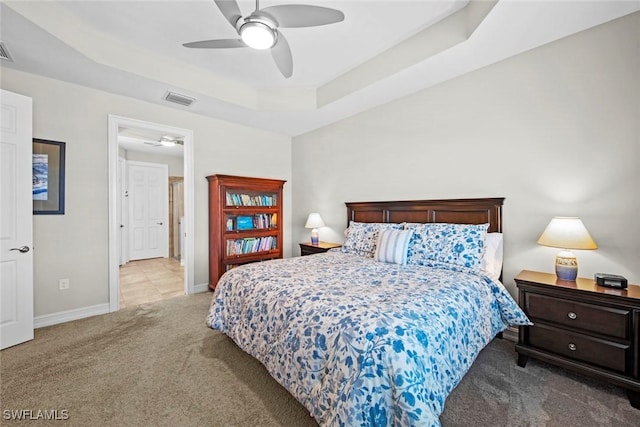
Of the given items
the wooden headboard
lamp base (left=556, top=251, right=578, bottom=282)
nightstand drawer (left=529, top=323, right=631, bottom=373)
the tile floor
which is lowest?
the tile floor

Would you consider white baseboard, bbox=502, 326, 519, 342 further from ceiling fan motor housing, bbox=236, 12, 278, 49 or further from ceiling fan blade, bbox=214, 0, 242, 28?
ceiling fan blade, bbox=214, 0, 242, 28

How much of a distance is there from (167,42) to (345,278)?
3.00 meters

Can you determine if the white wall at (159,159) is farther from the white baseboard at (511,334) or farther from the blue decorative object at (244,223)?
the white baseboard at (511,334)

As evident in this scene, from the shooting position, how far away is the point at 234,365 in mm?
2160

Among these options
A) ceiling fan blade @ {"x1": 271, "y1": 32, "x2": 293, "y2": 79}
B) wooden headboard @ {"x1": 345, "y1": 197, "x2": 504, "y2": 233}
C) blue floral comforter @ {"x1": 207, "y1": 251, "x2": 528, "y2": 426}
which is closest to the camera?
blue floral comforter @ {"x1": 207, "y1": 251, "x2": 528, "y2": 426}

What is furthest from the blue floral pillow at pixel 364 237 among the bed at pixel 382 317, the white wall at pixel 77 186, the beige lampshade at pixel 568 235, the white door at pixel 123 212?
the white door at pixel 123 212

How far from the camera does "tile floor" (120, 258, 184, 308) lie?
3854 millimetres

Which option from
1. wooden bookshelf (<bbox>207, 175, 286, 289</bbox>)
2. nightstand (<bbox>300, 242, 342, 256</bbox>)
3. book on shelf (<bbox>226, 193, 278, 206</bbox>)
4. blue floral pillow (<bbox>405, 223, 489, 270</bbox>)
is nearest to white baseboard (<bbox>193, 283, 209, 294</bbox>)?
wooden bookshelf (<bbox>207, 175, 286, 289</bbox>)

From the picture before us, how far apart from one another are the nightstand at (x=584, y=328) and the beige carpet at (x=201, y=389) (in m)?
0.15

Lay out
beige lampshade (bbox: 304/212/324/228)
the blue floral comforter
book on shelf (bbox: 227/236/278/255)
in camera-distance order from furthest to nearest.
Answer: beige lampshade (bbox: 304/212/324/228)
book on shelf (bbox: 227/236/278/255)
the blue floral comforter

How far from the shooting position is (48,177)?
2.92 m

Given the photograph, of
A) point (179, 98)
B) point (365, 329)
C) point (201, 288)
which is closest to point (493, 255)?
point (365, 329)

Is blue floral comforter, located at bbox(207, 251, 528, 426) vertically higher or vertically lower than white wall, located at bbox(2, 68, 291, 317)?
lower

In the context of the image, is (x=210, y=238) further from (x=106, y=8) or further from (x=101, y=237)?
(x=106, y=8)
